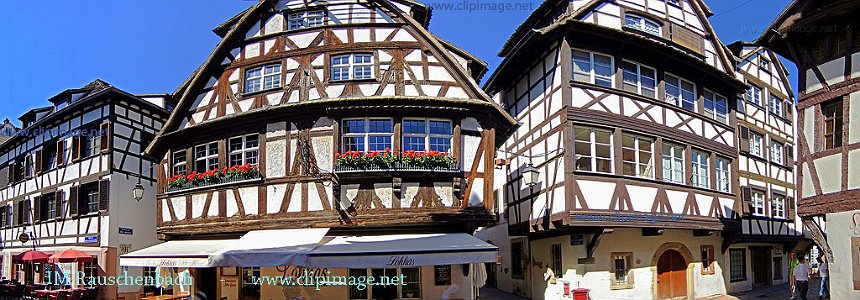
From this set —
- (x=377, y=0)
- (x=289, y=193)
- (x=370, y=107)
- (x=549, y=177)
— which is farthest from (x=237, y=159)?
(x=549, y=177)

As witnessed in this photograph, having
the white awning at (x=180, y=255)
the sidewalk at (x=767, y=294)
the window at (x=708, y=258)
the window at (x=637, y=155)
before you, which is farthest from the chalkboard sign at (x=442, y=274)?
the window at (x=708, y=258)

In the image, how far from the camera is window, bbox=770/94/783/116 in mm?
25781

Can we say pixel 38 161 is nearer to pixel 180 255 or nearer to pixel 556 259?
pixel 180 255

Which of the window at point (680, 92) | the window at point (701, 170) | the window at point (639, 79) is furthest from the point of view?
the window at point (701, 170)

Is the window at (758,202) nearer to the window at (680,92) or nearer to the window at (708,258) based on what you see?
the window at (708,258)

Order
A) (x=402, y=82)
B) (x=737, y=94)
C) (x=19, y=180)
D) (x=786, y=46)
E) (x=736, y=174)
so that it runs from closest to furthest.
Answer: (x=786, y=46)
(x=402, y=82)
(x=736, y=174)
(x=737, y=94)
(x=19, y=180)

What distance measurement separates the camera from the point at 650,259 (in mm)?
18328

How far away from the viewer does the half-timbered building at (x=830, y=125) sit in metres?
12.6

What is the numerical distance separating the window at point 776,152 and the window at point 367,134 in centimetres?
1787

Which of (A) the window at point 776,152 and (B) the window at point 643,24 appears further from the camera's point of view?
(A) the window at point 776,152

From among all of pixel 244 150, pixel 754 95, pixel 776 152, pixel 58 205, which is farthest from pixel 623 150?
pixel 58 205

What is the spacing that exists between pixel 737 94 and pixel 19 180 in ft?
105

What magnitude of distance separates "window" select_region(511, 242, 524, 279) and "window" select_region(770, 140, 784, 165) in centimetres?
1149

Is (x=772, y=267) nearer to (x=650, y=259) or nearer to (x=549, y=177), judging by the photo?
(x=650, y=259)
